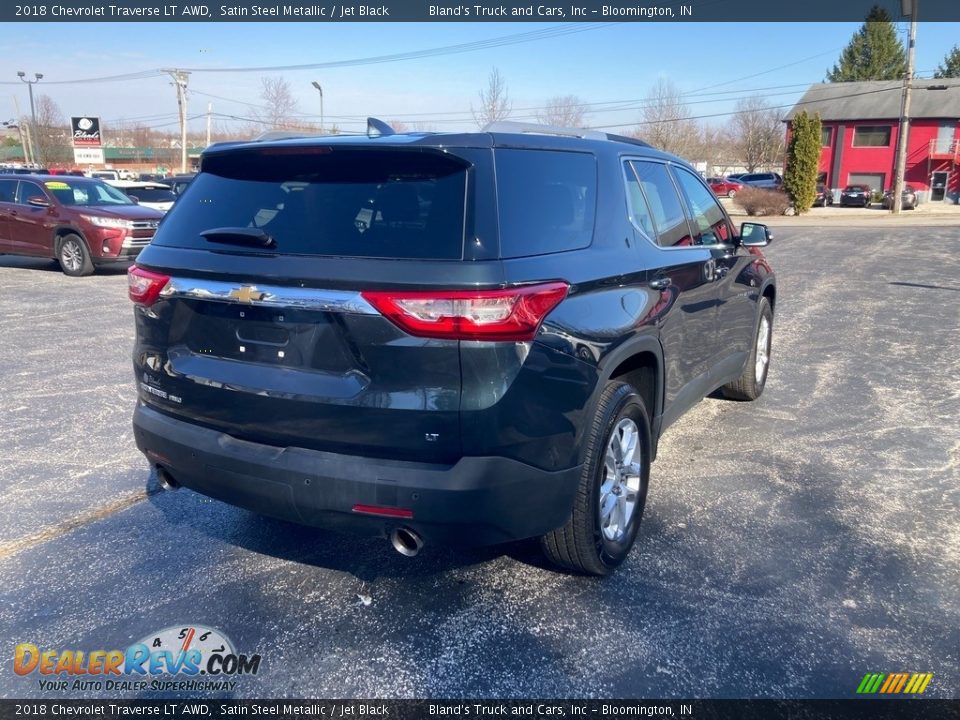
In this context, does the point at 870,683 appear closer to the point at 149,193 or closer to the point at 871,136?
the point at 149,193

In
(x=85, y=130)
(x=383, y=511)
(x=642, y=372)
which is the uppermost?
(x=85, y=130)

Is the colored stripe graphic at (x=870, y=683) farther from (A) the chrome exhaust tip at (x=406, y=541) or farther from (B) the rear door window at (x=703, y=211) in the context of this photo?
(B) the rear door window at (x=703, y=211)

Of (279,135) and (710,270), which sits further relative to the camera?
(710,270)

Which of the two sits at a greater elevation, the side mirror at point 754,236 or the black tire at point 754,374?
the side mirror at point 754,236

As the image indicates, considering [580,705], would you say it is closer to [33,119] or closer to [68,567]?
[68,567]

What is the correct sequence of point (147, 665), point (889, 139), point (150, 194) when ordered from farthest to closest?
point (889, 139) → point (150, 194) → point (147, 665)

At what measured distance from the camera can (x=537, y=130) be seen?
348cm

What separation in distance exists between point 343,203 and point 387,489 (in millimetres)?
1076

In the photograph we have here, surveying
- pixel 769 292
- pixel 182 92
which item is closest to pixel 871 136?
pixel 182 92

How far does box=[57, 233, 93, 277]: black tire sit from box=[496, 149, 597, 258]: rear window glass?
39.8 feet

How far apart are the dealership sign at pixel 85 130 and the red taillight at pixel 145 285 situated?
48.0 meters

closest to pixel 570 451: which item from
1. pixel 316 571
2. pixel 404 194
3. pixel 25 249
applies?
pixel 404 194

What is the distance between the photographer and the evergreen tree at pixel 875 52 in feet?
227

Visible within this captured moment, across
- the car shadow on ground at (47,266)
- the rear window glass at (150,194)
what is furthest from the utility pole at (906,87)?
the car shadow on ground at (47,266)
